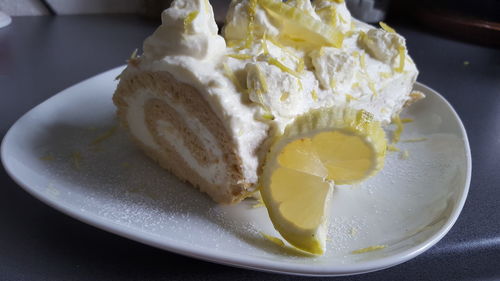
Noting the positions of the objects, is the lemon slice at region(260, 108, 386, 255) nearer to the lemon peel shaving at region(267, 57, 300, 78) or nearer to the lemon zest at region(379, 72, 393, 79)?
the lemon peel shaving at region(267, 57, 300, 78)

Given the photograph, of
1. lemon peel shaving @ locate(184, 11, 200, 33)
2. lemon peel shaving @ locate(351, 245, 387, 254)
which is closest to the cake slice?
lemon peel shaving @ locate(184, 11, 200, 33)

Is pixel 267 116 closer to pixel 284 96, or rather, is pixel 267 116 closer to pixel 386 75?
pixel 284 96

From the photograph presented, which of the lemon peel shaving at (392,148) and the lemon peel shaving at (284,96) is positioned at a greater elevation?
the lemon peel shaving at (284,96)

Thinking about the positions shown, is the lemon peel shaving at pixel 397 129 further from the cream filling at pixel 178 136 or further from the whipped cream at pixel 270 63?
the cream filling at pixel 178 136

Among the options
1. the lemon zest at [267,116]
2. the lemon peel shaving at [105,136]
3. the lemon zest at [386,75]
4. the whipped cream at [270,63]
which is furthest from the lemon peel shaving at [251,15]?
the lemon peel shaving at [105,136]

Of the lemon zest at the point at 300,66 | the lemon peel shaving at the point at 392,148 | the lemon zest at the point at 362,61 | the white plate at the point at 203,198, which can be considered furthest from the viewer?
the lemon peel shaving at the point at 392,148

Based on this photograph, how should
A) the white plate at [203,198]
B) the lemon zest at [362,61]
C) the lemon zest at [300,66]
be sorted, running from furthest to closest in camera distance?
the lemon zest at [362,61], the lemon zest at [300,66], the white plate at [203,198]

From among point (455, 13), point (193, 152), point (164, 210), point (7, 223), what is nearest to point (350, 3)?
point (455, 13)
